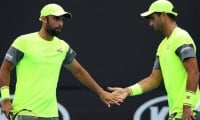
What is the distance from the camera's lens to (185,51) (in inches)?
311

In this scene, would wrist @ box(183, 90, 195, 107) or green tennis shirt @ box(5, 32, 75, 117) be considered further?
green tennis shirt @ box(5, 32, 75, 117)

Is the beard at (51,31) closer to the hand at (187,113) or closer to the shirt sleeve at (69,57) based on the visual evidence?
the shirt sleeve at (69,57)

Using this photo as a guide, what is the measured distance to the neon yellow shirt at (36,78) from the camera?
27.9ft

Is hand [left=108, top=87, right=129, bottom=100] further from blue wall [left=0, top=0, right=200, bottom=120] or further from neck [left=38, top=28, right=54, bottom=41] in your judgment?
blue wall [left=0, top=0, right=200, bottom=120]

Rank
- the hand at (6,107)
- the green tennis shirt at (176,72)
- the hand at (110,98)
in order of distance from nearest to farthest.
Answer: the green tennis shirt at (176,72) < the hand at (6,107) < the hand at (110,98)

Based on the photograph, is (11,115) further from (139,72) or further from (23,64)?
(139,72)

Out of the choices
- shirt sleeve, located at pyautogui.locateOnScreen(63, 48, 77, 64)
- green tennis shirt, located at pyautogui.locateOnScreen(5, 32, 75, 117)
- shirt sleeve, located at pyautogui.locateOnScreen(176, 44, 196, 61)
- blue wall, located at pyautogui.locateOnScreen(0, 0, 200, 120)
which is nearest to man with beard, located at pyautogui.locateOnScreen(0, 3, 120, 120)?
green tennis shirt, located at pyautogui.locateOnScreen(5, 32, 75, 117)

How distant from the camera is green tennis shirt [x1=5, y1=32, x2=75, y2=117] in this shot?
27.9 ft

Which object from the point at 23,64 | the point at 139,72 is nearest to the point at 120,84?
the point at 139,72

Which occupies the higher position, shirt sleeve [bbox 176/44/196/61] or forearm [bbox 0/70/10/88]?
shirt sleeve [bbox 176/44/196/61]

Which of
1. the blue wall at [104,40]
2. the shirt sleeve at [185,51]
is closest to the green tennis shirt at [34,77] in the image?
the shirt sleeve at [185,51]

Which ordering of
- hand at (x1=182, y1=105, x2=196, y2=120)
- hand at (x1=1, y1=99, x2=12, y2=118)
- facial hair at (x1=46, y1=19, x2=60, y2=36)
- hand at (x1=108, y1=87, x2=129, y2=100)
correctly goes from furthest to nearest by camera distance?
hand at (x1=108, y1=87, x2=129, y2=100)
facial hair at (x1=46, y1=19, x2=60, y2=36)
hand at (x1=1, y1=99, x2=12, y2=118)
hand at (x1=182, y1=105, x2=196, y2=120)

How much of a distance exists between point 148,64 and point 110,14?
0.75 m

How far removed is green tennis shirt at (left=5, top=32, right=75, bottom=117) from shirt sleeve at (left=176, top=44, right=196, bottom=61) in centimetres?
137
